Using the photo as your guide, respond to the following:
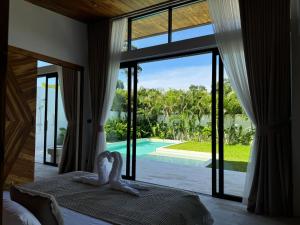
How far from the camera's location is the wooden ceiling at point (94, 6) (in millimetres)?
4188

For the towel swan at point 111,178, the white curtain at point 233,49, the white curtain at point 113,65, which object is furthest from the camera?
the white curtain at point 113,65

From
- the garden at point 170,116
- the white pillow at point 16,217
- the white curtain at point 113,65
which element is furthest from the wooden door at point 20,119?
the white pillow at point 16,217

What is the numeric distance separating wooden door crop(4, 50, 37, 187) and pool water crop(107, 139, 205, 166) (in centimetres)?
149

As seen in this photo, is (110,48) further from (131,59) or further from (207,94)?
(207,94)

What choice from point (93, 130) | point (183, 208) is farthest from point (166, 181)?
point (183, 208)

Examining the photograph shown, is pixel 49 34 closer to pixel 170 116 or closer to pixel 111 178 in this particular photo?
pixel 170 116

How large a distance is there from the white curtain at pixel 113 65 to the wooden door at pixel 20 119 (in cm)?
120

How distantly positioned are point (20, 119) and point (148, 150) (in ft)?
8.32

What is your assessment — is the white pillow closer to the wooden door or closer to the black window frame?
the wooden door

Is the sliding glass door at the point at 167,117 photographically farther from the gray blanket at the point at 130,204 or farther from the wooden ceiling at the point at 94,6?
the gray blanket at the point at 130,204

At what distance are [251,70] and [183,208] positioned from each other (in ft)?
7.04

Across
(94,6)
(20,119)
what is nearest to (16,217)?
(20,119)

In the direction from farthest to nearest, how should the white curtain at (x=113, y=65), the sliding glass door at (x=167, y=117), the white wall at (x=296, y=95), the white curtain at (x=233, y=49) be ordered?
the white curtain at (x=113, y=65) → the sliding glass door at (x=167, y=117) → the white curtain at (x=233, y=49) → the white wall at (x=296, y=95)

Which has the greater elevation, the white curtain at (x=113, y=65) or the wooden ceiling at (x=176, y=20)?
the wooden ceiling at (x=176, y=20)
